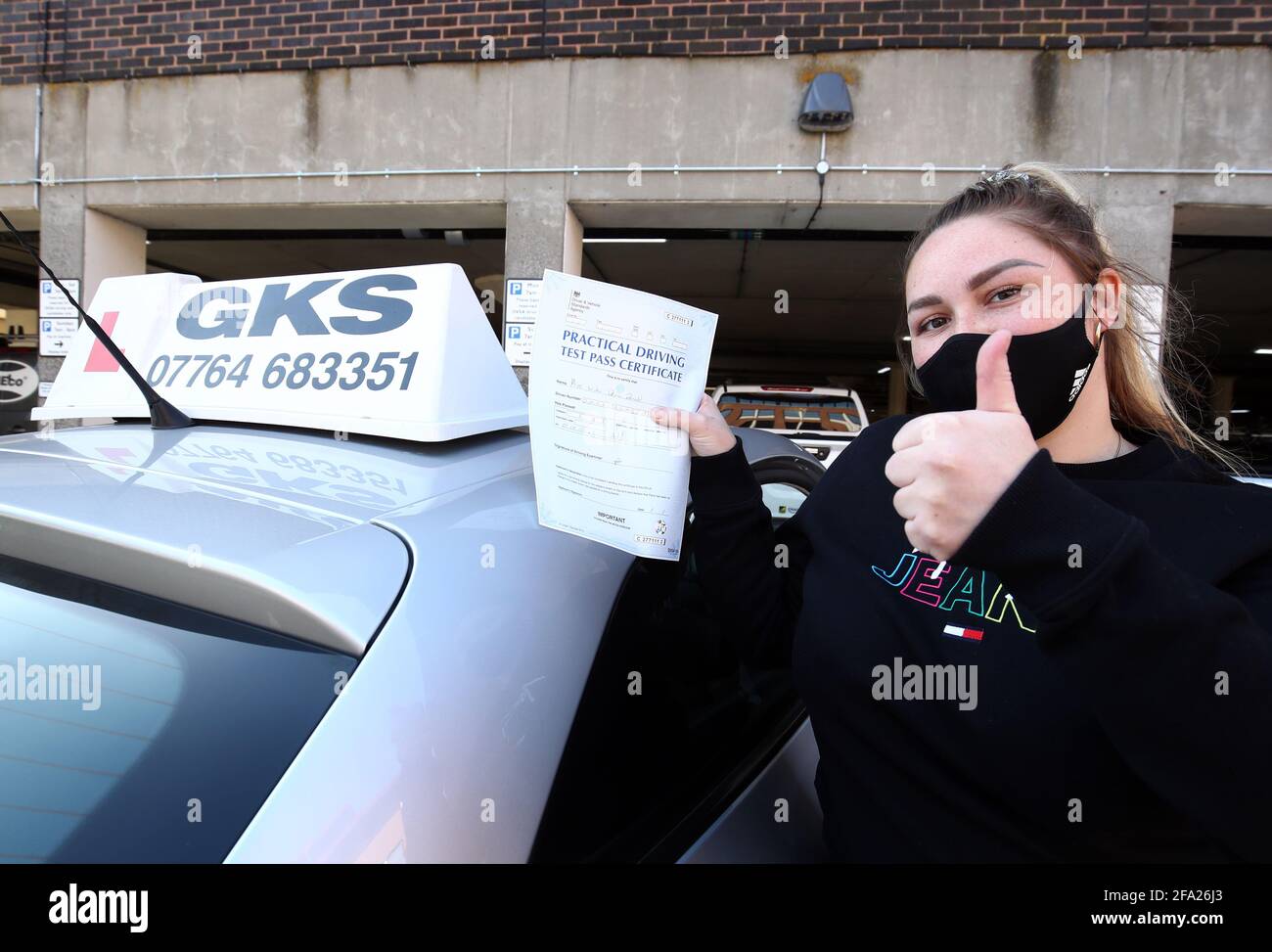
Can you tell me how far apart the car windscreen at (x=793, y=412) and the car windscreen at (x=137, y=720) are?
6.03m

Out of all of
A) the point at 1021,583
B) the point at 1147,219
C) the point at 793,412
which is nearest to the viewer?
the point at 1021,583

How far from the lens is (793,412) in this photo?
7152 millimetres

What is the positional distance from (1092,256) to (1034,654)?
734mm

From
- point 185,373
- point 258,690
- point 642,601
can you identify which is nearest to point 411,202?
point 185,373

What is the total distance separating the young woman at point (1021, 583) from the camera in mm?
861

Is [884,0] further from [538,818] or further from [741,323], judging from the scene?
[741,323]

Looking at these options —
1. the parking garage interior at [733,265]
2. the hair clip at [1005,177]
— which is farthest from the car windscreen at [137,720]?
the parking garage interior at [733,265]

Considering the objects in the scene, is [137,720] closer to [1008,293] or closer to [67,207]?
[1008,293]

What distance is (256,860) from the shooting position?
2.48 ft

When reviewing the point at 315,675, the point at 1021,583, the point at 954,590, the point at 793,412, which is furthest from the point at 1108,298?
the point at 793,412

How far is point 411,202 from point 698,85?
2.74 metres

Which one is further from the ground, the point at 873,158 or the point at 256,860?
the point at 873,158

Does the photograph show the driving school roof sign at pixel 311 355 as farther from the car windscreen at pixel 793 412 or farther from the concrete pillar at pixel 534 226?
the car windscreen at pixel 793 412

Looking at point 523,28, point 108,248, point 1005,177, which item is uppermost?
point 523,28
